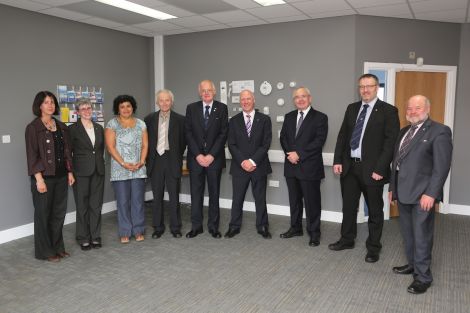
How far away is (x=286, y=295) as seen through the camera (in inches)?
117

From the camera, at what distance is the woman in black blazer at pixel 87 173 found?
384cm

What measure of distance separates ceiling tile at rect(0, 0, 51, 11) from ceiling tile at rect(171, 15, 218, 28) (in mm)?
1489

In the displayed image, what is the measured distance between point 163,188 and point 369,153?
212cm

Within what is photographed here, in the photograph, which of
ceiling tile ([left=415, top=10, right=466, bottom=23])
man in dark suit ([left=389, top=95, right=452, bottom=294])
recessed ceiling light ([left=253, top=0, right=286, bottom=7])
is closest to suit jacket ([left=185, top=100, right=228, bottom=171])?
recessed ceiling light ([left=253, top=0, right=286, bottom=7])

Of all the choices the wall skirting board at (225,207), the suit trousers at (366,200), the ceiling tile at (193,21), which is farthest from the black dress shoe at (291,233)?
the ceiling tile at (193,21)

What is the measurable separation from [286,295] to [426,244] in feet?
3.64

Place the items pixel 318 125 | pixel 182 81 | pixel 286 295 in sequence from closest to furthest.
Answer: pixel 286 295 → pixel 318 125 → pixel 182 81

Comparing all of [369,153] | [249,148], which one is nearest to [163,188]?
[249,148]

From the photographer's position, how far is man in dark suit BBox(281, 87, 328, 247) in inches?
159

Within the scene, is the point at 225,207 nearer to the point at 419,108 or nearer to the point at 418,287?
the point at 418,287

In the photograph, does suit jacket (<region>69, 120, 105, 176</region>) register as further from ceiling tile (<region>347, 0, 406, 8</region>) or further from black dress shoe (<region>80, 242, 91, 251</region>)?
ceiling tile (<region>347, 0, 406, 8</region>)

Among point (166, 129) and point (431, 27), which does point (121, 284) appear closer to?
point (166, 129)

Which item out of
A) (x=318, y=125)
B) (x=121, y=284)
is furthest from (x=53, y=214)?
(x=318, y=125)

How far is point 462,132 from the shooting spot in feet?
17.3
